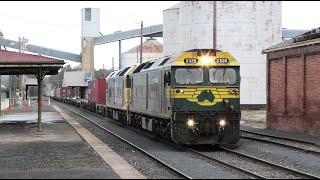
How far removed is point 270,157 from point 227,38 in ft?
107

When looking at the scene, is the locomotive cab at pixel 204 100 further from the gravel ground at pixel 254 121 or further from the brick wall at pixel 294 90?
the gravel ground at pixel 254 121

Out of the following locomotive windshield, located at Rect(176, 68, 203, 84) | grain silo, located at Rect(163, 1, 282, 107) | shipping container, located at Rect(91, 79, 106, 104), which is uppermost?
grain silo, located at Rect(163, 1, 282, 107)

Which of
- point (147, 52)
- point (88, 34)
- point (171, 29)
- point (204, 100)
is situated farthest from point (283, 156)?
point (88, 34)

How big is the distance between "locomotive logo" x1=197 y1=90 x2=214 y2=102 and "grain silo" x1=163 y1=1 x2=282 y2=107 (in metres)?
30.3

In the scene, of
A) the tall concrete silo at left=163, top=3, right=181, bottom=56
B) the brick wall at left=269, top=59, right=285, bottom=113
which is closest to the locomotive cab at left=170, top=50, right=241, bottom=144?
the brick wall at left=269, top=59, right=285, bottom=113

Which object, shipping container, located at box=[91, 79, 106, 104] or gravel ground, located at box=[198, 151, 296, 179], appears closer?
gravel ground, located at box=[198, 151, 296, 179]

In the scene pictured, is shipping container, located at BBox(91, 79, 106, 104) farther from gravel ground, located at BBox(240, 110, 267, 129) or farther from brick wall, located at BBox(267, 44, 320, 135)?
brick wall, located at BBox(267, 44, 320, 135)

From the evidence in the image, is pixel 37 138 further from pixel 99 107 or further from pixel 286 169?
pixel 99 107

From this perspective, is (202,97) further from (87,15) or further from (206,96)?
(87,15)

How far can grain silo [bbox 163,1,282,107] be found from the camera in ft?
152

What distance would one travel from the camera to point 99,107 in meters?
Answer: 41.1

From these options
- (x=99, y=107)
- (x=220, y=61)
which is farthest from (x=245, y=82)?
(x=220, y=61)

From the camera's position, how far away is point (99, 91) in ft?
131

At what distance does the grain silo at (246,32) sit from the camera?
46.2 metres
